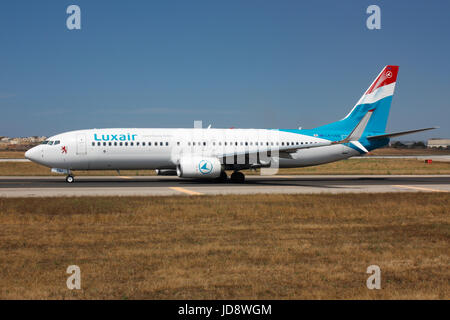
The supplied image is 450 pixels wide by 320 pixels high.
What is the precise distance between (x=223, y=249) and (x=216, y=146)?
22.9 meters

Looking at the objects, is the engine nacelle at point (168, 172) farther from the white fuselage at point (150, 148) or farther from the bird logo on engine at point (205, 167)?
the bird logo on engine at point (205, 167)

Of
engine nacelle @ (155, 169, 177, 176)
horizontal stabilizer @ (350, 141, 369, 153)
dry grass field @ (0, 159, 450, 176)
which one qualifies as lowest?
dry grass field @ (0, 159, 450, 176)

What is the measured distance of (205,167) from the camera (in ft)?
100

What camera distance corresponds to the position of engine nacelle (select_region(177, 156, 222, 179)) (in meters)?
30.4

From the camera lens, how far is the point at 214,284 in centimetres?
881

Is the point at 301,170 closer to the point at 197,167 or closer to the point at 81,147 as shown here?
the point at 197,167

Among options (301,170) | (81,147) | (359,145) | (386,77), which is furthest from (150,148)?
(301,170)

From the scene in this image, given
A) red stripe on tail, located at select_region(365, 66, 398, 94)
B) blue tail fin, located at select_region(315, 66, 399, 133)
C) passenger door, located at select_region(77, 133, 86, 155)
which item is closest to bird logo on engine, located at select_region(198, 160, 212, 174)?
passenger door, located at select_region(77, 133, 86, 155)

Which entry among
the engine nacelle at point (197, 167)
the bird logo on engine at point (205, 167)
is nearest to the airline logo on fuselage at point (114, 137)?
the engine nacelle at point (197, 167)

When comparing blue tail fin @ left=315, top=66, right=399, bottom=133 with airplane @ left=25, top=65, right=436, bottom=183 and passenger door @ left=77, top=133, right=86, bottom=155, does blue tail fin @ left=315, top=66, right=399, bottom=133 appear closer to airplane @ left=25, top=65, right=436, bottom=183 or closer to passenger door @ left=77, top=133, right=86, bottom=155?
airplane @ left=25, top=65, right=436, bottom=183

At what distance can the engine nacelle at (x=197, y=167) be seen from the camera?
30375 mm

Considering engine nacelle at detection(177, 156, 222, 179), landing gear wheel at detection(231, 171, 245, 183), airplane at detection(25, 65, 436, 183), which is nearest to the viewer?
engine nacelle at detection(177, 156, 222, 179)

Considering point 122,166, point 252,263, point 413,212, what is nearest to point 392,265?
point 252,263

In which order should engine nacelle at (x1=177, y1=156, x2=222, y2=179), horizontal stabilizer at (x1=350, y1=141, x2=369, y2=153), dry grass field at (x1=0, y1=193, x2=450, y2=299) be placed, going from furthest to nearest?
horizontal stabilizer at (x1=350, y1=141, x2=369, y2=153) < engine nacelle at (x1=177, y1=156, x2=222, y2=179) < dry grass field at (x1=0, y1=193, x2=450, y2=299)
